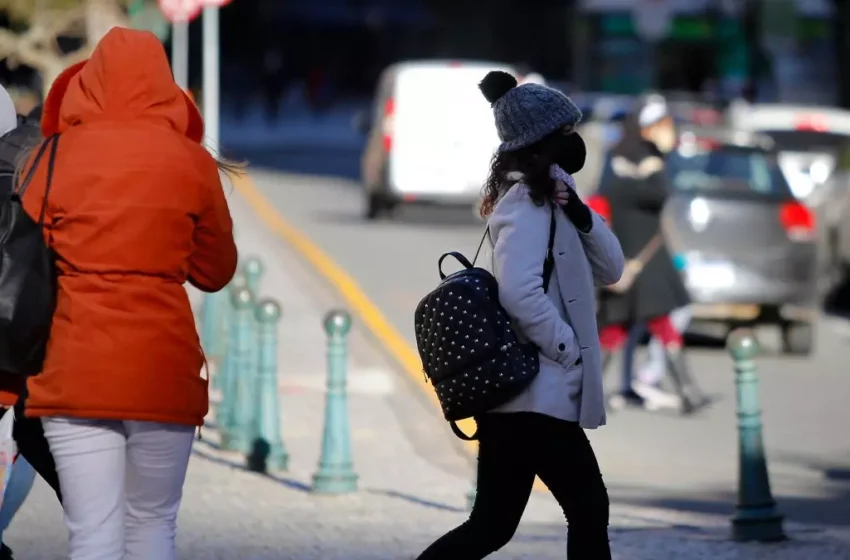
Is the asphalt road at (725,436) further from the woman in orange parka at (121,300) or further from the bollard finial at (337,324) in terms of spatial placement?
the woman in orange parka at (121,300)

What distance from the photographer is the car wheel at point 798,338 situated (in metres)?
14.5

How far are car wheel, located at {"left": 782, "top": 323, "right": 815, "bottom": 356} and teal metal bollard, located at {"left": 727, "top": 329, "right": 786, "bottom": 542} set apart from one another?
6.81 m

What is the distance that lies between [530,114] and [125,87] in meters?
1.06

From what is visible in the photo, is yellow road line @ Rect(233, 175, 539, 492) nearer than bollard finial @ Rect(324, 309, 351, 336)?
No

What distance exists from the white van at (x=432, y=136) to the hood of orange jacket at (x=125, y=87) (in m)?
20.4

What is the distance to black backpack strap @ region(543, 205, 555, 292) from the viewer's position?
529 cm

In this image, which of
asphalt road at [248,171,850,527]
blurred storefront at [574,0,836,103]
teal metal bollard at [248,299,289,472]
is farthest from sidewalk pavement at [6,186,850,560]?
blurred storefront at [574,0,836,103]

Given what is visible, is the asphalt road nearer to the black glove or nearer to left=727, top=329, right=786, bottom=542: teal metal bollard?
left=727, top=329, right=786, bottom=542: teal metal bollard

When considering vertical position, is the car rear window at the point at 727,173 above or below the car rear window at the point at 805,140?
above

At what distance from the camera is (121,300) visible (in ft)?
15.9

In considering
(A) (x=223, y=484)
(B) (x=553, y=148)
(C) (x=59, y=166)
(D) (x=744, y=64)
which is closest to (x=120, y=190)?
(C) (x=59, y=166)

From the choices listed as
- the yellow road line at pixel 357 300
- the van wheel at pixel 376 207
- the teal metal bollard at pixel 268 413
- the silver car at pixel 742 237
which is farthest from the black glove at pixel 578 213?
the van wheel at pixel 376 207

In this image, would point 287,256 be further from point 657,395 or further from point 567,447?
point 567,447

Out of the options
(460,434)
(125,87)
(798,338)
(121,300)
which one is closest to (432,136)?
(798,338)
